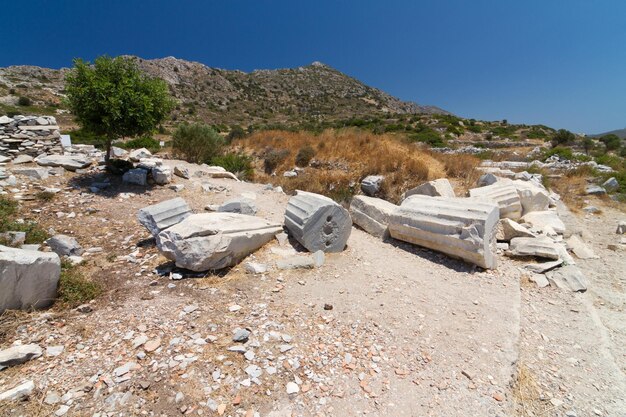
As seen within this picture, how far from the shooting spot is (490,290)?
165 inches

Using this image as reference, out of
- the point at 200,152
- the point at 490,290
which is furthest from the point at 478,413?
the point at 200,152

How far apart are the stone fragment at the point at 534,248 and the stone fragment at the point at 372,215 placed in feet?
7.18

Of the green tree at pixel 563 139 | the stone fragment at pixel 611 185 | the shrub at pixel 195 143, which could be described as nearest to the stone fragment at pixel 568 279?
the stone fragment at pixel 611 185

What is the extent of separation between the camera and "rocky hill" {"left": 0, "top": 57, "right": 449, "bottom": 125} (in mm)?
34247

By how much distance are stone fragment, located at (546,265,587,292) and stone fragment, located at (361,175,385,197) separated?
495 centimetres

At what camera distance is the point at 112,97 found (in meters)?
6.86

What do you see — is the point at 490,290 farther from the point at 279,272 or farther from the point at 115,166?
the point at 115,166

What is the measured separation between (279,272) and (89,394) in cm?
238

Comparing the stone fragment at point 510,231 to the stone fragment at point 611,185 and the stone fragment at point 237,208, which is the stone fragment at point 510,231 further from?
the stone fragment at point 611,185

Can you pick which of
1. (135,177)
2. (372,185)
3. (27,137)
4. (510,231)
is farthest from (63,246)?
(510,231)

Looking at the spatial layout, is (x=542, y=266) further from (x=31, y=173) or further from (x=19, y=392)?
(x=31, y=173)

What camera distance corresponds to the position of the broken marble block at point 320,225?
4.74m

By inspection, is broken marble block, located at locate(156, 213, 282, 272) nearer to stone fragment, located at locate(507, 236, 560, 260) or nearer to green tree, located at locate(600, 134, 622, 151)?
stone fragment, located at locate(507, 236, 560, 260)

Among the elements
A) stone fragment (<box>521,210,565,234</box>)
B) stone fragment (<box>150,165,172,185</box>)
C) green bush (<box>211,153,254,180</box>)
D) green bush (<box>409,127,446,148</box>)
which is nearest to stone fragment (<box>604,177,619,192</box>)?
stone fragment (<box>521,210,565,234</box>)
